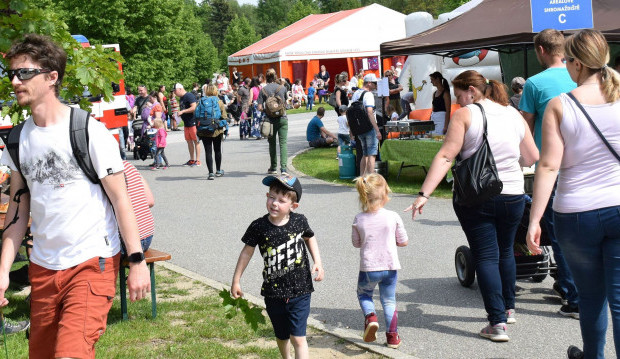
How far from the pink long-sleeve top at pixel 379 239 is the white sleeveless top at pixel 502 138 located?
0.67m

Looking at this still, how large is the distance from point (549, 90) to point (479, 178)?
92cm

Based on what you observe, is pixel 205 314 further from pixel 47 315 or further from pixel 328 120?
pixel 328 120

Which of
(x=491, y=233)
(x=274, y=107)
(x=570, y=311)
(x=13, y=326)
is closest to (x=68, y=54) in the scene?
(x=13, y=326)

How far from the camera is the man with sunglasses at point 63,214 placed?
358 cm

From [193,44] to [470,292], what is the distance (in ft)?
215

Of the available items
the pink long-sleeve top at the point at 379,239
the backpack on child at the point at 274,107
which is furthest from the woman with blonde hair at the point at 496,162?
the backpack on child at the point at 274,107

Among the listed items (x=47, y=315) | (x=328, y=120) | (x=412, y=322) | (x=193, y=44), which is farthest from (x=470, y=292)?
(x=193, y=44)

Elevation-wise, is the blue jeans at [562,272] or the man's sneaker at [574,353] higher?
the blue jeans at [562,272]

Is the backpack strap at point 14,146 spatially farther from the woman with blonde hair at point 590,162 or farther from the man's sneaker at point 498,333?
the man's sneaker at point 498,333

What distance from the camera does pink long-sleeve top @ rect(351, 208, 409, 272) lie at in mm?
5527

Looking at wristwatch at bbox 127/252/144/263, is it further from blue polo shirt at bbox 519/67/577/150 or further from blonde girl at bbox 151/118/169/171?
blonde girl at bbox 151/118/169/171

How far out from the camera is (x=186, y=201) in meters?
13.3

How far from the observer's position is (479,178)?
5324 mm

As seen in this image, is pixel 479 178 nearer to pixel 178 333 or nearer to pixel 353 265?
pixel 178 333
